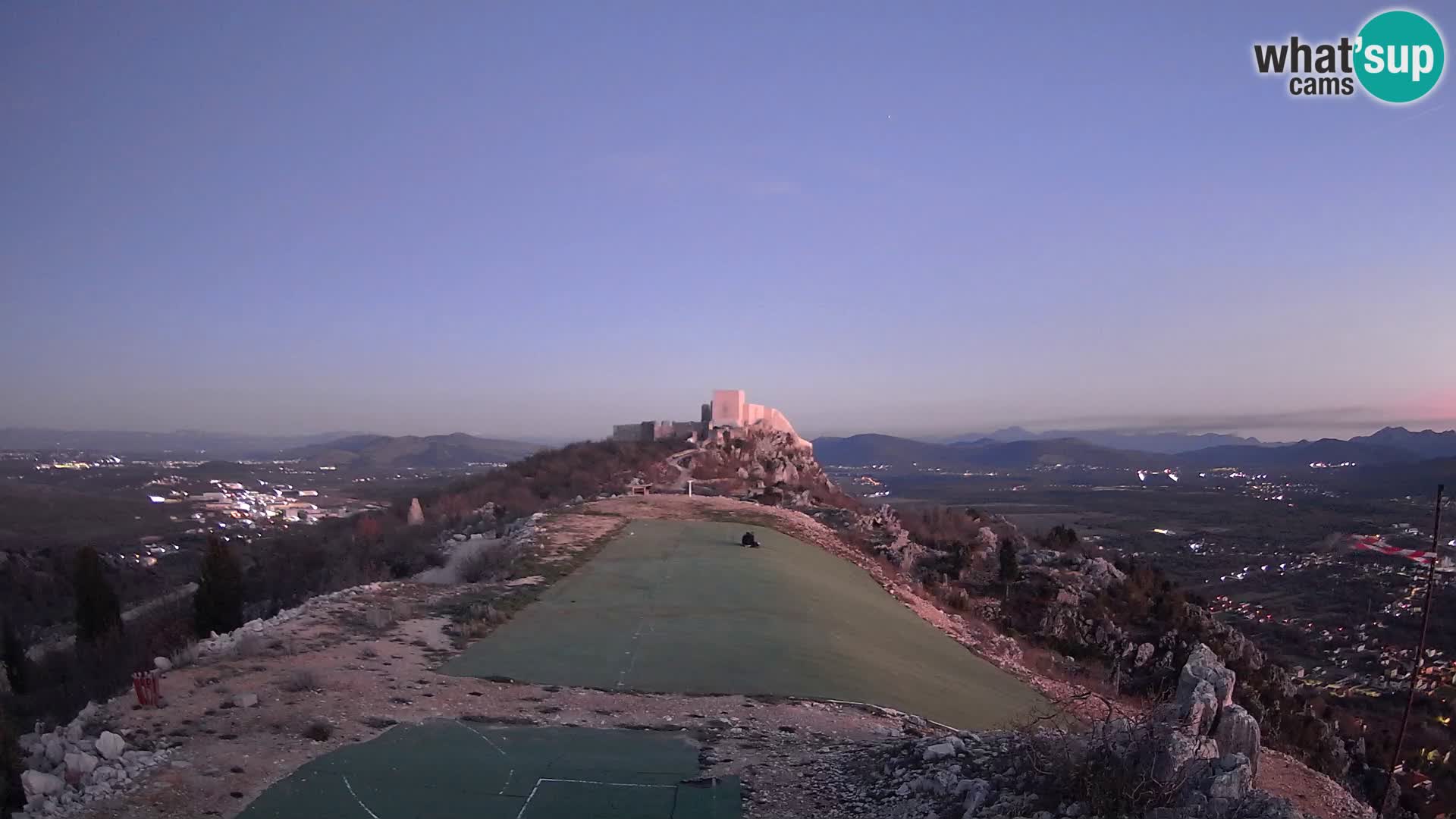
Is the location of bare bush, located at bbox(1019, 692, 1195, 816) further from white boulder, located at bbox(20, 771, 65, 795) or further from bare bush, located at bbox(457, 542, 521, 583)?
bare bush, located at bbox(457, 542, 521, 583)

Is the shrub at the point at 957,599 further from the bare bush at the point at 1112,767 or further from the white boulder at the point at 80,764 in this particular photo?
the white boulder at the point at 80,764

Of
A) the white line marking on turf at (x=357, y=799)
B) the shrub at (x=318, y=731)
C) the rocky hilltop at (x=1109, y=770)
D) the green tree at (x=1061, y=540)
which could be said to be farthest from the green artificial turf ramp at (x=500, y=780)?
the green tree at (x=1061, y=540)

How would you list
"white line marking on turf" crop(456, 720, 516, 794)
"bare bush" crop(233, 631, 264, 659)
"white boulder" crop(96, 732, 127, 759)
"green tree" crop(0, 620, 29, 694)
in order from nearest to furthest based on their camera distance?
"white boulder" crop(96, 732, 127, 759), "white line marking on turf" crop(456, 720, 516, 794), "bare bush" crop(233, 631, 264, 659), "green tree" crop(0, 620, 29, 694)

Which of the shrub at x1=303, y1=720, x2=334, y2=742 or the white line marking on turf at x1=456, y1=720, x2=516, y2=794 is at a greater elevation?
the shrub at x1=303, y1=720, x2=334, y2=742

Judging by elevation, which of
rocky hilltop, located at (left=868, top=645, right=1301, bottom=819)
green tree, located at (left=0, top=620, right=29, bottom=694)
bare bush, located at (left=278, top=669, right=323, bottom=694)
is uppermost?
rocky hilltop, located at (left=868, top=645, right=1301, bottom=819)

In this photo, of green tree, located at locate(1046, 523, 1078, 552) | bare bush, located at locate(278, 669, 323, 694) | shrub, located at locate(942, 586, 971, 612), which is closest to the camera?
bare bush, located at locate(278, 669, 323, 694)

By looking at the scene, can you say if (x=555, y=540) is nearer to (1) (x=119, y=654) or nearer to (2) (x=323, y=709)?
(1) (x=119, y=654)

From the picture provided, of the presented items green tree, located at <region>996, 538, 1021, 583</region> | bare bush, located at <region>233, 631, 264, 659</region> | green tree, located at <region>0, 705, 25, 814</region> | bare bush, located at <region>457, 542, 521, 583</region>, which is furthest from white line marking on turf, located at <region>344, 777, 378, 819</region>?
green tree, located at <region>996, 538, 1021, 583</region>
